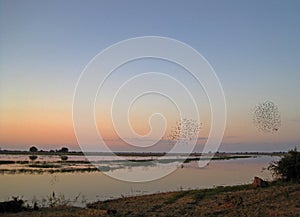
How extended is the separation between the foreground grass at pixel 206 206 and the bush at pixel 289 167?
306cm

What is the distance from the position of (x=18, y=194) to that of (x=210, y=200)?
1149 cm

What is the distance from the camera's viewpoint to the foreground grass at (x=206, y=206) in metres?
12.6

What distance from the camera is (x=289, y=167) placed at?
19.5 meters

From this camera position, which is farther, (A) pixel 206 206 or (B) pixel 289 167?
(B) pixel 289 167

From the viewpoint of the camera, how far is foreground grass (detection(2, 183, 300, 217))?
12.6 m

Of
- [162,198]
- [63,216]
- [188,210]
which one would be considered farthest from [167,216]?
[162,198]

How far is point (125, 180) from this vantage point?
30547mm

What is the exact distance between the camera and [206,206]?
13969 mm

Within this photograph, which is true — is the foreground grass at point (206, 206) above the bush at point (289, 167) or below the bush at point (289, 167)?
below

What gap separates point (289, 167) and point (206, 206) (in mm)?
7196

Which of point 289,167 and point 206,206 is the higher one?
point 289,167

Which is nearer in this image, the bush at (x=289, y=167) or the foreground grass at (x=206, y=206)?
the foreground grass at (x=206, y=206)

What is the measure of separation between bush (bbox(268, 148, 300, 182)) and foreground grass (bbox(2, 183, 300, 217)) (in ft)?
10.0

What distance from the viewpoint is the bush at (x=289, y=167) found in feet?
62.7
